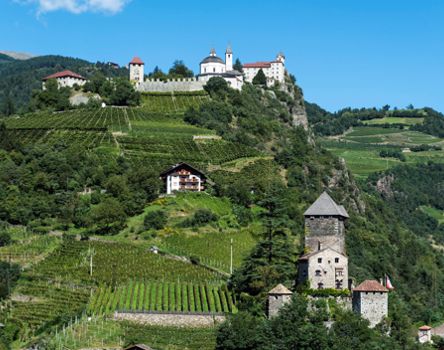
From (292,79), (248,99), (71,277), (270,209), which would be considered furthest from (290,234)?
(292,79)

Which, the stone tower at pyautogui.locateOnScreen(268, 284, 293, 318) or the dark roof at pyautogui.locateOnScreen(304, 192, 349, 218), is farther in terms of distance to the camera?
the dark roof at pyautogui.locateOnScreen(304, 192, 349, 218)

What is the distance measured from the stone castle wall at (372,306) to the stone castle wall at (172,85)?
76581 mm

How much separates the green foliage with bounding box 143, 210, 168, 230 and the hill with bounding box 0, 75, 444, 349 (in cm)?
15

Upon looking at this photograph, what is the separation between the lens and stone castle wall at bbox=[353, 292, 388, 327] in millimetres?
62875

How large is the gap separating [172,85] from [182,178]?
40.8 meters

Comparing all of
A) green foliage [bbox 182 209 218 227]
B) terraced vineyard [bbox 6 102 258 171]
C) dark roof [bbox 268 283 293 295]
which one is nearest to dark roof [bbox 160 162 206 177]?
terraced vineyard [bbox 6 102 258 171]

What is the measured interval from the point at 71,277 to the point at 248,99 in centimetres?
6548

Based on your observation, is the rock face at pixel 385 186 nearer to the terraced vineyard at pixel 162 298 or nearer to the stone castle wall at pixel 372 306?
the terraced vineyard at pixel 162 298

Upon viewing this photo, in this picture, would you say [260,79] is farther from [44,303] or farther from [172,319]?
[172,319]

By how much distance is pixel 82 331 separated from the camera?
208 ft

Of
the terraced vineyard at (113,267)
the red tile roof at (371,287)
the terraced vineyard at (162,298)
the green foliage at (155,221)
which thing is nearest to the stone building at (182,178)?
the green foliage at (155,221)

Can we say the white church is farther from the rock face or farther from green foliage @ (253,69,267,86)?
the rock face

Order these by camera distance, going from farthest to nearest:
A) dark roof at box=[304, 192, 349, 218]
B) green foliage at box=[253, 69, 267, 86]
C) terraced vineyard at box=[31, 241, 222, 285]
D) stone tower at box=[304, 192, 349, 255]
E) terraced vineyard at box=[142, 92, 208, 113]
A: green foliage at box=[253, 69, 267, 86] → terraced vineyard at box=[142, 92, 208, 113] → terraced vineyard at box=[31, 241, 222, 285] → dark roof at box=[304, 192, 349, 218] → stone tower at box=[304, 192, 349, 255]

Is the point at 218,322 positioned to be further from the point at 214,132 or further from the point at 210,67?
the point at 210,67
